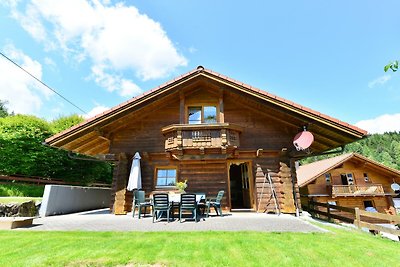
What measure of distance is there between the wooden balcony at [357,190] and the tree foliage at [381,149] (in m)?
58.0

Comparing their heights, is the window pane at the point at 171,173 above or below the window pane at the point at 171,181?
above

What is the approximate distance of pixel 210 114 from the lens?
32.1 feet

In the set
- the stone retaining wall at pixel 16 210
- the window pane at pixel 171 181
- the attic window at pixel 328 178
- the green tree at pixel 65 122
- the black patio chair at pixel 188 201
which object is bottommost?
the stone retaining wall at pixel 16 210

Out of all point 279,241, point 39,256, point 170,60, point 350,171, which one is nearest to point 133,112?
point 170,60

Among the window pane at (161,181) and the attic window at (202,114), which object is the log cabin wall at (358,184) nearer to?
the attic window at (202,114)

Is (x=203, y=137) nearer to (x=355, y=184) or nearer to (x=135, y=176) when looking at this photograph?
(x=135, y=176)

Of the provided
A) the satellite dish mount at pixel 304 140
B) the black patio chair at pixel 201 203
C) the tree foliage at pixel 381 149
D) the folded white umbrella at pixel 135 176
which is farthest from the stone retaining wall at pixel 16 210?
the tree foliage at pixel 381 149

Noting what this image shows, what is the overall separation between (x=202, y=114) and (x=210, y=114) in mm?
373

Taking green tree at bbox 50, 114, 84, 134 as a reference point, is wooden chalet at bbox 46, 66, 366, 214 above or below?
below

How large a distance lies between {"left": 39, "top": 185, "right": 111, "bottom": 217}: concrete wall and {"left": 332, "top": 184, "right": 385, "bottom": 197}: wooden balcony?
20.7 m

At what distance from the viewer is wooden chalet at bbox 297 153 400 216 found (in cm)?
2042

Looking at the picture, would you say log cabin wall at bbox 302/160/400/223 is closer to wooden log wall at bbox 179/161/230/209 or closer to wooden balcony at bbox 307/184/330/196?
wooden balcony at bbox 307/184/330/196

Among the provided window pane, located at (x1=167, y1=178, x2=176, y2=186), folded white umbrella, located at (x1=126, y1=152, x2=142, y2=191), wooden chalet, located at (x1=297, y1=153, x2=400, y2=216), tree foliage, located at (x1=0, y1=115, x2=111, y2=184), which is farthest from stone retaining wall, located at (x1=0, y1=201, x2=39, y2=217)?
wooden chalet, located at (x1=297, y1=153, x2=400, y2=216)

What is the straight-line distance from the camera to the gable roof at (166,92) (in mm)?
8195
